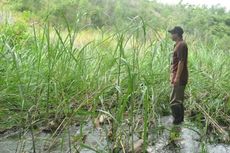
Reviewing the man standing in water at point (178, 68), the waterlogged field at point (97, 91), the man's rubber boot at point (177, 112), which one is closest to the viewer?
the waterlogged field at point (97, 91)

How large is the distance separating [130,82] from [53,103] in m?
1.07

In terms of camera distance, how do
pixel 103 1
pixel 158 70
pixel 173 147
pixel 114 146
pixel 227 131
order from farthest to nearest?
1. pixel 103 1
2. pixel 158 70
3. pixel 227 131
4. pixel 173 147
5. pixel 114 146

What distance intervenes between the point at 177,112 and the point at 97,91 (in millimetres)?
878

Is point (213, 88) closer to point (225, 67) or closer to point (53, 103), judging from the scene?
point (225, 67)

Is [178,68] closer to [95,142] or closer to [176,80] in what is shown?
[176,80]

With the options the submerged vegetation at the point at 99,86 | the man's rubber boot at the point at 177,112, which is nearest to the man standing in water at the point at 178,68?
the man's rubber boot at the point at 177,112

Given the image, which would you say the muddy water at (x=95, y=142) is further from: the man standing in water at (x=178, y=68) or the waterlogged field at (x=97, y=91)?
the man standing in water at (x=178, y=68)

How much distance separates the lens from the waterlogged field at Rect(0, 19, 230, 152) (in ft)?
9.45

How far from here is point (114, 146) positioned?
2.80 meters

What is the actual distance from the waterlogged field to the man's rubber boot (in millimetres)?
188

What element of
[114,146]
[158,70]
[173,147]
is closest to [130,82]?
[114,146]

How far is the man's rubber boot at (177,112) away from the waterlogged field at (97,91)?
0.62ft

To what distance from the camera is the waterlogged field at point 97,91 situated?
2879 millimetres

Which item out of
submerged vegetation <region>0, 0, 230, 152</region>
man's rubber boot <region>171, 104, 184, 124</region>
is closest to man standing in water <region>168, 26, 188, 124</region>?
man's rubber boot <region>171, 104, 184, 124</region>
